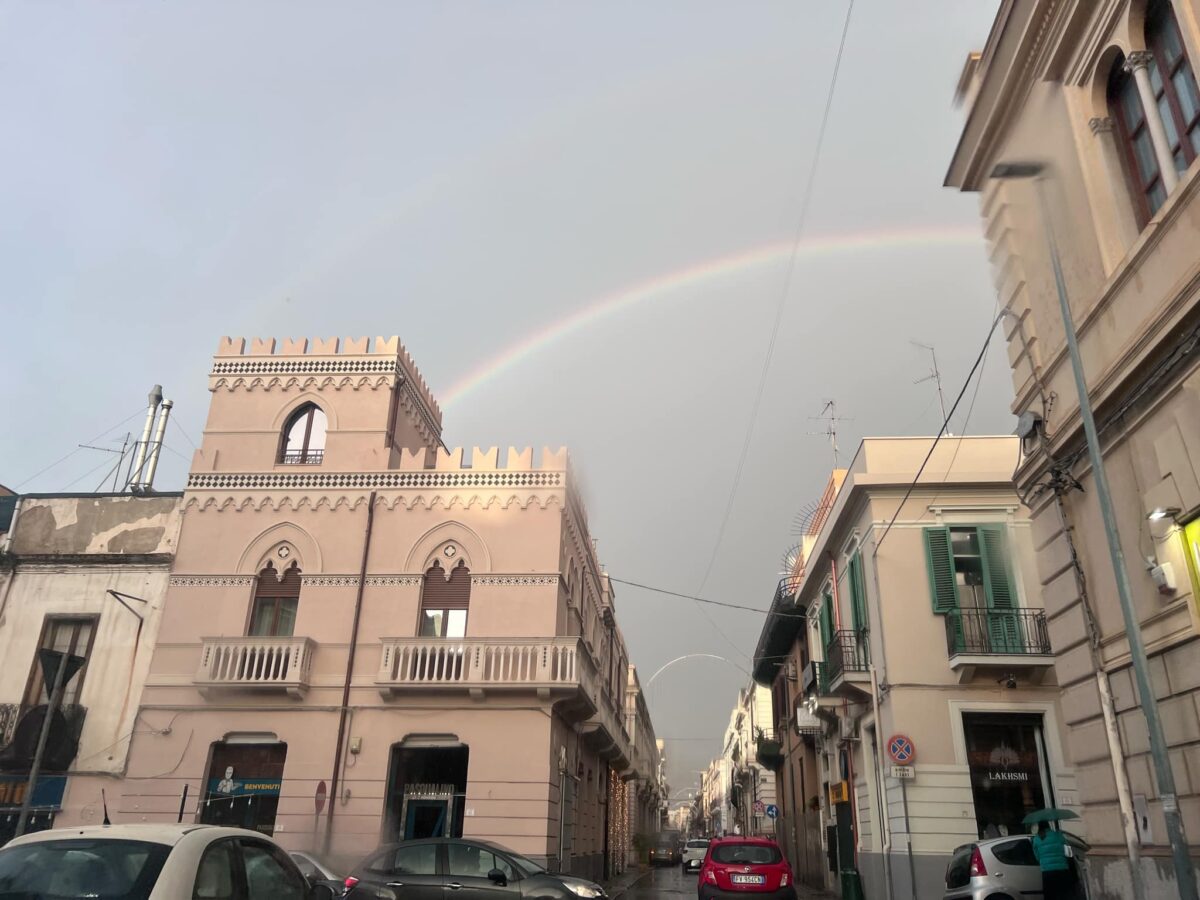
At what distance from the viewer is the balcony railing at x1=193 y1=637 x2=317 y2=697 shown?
20.3 m

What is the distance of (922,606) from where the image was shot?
61.1ft

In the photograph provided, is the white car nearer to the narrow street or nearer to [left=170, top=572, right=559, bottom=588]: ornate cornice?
[left=170, top=572, right=559, bottom=588]: ornate cornice

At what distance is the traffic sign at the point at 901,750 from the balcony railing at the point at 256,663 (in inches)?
516

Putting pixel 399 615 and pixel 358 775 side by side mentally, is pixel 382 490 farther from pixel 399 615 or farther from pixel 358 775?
pixel 358 775

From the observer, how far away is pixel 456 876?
12.2 m

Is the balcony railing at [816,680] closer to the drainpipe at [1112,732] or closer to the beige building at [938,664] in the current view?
the beige building at [938,664]

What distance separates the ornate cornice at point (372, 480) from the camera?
74.0 feet

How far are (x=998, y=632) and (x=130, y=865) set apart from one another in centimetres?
1661

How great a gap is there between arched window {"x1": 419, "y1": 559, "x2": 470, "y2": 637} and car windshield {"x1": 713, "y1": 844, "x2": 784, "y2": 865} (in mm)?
7850

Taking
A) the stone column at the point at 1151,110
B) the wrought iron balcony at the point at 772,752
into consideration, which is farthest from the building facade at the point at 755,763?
the stone column at the point at 1151,110

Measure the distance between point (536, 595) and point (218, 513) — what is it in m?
8.73

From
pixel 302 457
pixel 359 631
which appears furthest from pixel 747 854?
pixel 302 457

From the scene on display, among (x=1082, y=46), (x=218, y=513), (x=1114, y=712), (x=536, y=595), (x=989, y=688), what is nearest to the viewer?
(x=1114, y=712)

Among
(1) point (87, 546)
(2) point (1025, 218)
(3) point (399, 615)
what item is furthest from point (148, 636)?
(2) point (1025, 218)
